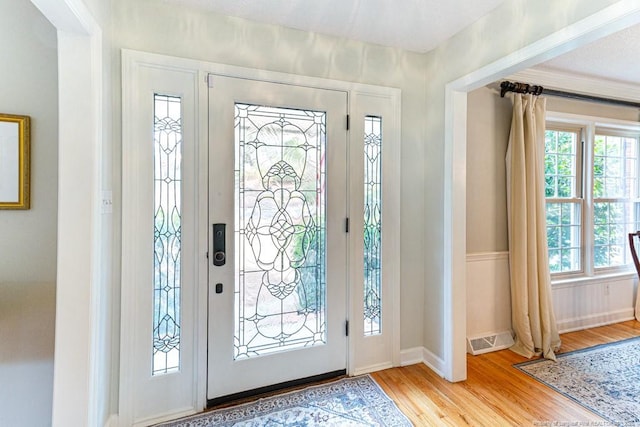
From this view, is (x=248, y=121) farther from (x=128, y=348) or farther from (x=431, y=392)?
(x=431, y=392)

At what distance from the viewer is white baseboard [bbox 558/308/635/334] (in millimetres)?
3201

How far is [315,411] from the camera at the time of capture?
6.44 feet

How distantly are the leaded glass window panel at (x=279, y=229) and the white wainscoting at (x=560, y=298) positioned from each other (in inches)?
57.5

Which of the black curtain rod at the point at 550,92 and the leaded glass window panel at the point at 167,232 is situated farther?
the black curtain rod at the point at 550,92

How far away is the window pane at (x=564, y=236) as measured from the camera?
3.21 metres

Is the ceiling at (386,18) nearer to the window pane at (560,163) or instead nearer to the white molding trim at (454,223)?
the white molding trim at (454,223)

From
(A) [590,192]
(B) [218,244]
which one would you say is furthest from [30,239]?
(A) [590,192]

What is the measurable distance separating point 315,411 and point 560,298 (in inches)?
110

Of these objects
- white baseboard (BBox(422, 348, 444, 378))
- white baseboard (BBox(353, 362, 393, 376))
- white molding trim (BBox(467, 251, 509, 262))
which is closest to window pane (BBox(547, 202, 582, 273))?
white molding trim (BBox(467, 251, 509, 262))

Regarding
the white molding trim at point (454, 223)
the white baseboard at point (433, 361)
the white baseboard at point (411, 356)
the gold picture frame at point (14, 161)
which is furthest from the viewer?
the white baseboard at point (411, 356)

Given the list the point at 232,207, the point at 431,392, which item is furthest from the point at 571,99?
the point at 232,207

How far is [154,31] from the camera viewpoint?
1.87 metres

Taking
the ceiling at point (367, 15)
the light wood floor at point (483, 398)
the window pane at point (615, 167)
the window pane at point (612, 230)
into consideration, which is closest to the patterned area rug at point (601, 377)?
the light wood floor at point (483, 398)

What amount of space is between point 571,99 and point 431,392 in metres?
3.09
